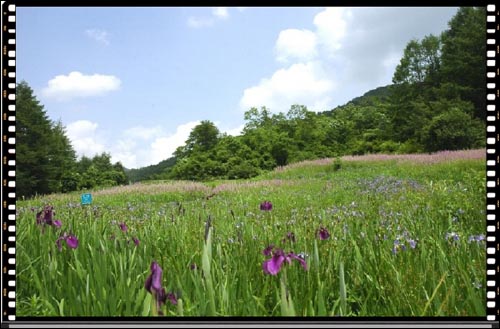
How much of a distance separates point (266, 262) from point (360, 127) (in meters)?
3.21

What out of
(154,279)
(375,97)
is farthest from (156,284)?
(375,97)

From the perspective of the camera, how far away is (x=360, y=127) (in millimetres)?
4262

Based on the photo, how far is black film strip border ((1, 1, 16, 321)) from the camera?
202 centimetres

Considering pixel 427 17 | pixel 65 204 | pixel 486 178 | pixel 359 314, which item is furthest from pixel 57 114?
pixel 486 178

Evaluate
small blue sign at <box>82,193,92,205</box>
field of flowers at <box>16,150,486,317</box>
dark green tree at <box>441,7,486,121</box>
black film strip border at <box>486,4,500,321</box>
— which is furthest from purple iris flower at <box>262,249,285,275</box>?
small blue sign at <box>82,193,92,205</box>

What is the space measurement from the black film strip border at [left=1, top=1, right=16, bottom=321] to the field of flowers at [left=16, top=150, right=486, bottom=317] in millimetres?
78

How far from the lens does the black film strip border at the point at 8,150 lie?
2.02m

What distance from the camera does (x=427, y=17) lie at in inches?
90.3

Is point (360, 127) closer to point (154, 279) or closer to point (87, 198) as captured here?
point (87, 198)

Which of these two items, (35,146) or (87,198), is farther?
(87,198)

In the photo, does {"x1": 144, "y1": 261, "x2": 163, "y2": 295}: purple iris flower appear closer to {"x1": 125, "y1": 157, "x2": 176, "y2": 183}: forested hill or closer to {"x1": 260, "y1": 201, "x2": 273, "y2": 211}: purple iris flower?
{"x1": 260, "y1": 201, "x2": 273, "y2": 211}: purple iris flower

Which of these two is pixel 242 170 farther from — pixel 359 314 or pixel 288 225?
pixel 359 314
